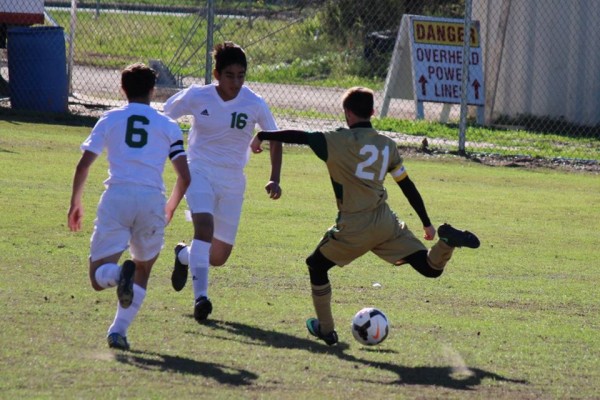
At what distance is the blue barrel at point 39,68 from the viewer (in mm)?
17141

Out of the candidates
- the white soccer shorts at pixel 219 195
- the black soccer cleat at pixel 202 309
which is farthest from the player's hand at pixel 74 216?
the white soccer shorts at pixel 219 195

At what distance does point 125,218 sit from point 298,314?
1.67 meters

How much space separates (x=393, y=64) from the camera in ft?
64.0

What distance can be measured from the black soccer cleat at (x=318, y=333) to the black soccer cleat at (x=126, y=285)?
123 cm

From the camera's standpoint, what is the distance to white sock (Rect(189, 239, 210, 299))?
24.0 ft

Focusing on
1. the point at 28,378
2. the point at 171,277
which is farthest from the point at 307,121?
the point at 28,378

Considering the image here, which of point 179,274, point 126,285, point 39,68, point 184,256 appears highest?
point 126,285

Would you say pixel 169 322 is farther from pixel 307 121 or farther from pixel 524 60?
pixel 524 60

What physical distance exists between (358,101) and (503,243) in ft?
14.1

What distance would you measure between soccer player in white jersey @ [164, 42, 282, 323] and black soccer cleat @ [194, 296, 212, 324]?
213 mm

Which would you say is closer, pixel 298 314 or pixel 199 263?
pixel 199 263

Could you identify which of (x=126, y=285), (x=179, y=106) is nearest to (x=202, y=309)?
(x=126, y=285)

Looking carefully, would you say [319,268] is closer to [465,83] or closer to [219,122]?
[219,122]

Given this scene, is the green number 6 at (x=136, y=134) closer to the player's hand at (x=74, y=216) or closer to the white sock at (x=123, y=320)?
the player's hand at (x=74, y=216)
